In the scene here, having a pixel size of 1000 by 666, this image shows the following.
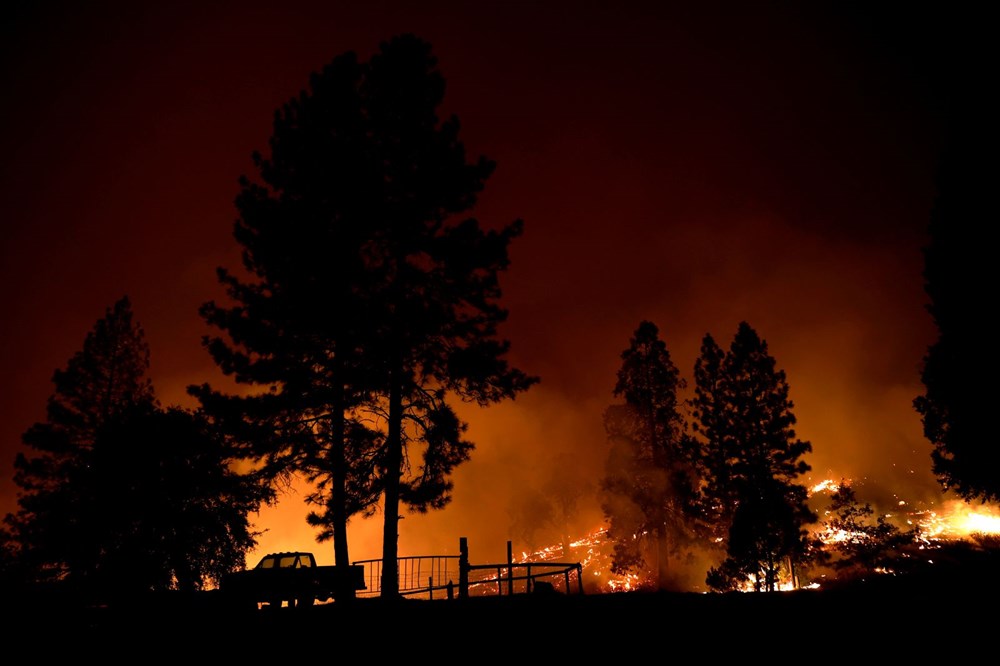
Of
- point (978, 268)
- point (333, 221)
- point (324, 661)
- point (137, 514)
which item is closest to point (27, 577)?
point (137, 514)

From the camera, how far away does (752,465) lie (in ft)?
113

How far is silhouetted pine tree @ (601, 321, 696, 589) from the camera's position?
113 feet

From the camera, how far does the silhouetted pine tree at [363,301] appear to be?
1802 centimetres

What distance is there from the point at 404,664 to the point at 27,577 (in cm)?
2822

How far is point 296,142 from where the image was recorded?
19.3 metres

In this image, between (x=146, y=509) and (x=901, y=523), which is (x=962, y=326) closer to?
(x=146, y=509)

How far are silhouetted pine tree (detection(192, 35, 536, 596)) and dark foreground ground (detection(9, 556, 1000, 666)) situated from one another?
8964mm

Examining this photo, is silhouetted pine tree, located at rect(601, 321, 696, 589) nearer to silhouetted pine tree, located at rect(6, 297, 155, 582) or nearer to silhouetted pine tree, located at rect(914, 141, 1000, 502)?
silhouetted pine tree, located at rect(914, 141, 1000, 502)

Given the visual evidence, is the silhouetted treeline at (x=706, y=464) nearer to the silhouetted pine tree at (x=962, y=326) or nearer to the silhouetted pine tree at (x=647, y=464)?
the silhouetted pine tree at (x=647, y=464)

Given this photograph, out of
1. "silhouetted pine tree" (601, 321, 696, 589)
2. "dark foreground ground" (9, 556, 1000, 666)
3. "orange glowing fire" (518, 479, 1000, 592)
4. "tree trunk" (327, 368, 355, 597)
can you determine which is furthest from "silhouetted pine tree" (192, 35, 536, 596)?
"orange glowing fire" (518, 479, 1000, 592)

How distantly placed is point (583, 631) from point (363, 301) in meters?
13.7

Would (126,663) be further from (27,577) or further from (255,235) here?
(27,577)

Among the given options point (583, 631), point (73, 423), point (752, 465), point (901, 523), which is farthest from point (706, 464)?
point (901, 523)

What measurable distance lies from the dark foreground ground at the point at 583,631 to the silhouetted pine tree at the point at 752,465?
25.3 m
